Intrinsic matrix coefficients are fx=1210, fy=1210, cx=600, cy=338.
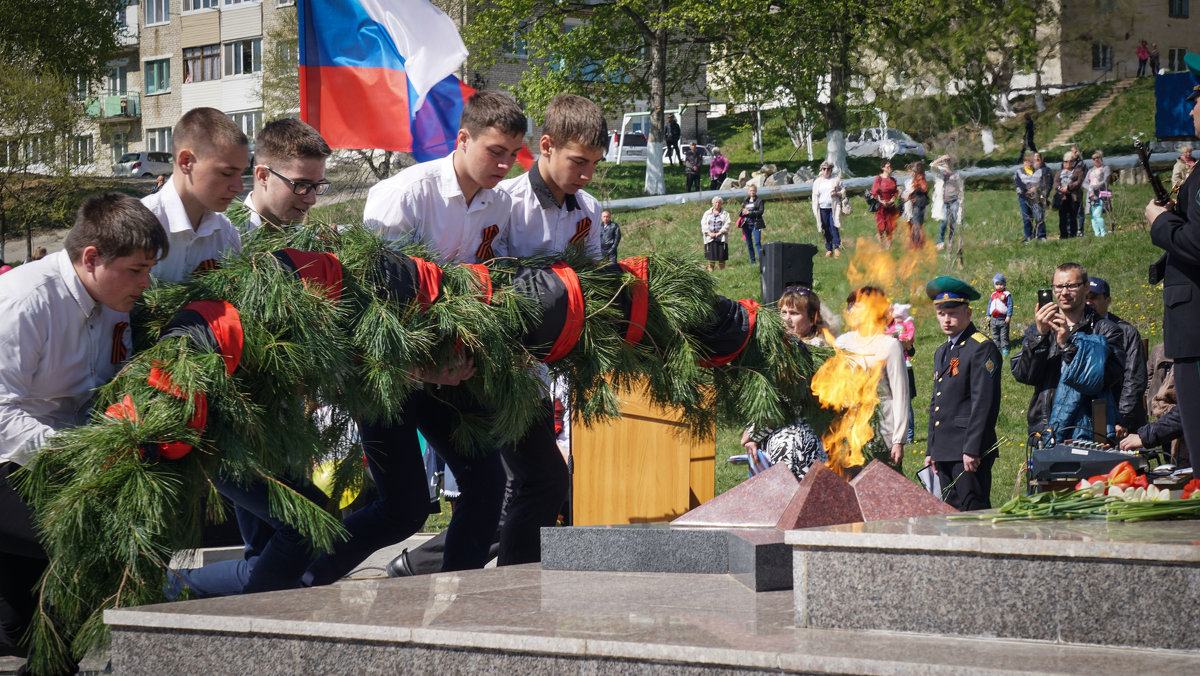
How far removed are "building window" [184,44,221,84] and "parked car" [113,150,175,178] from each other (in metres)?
4.66

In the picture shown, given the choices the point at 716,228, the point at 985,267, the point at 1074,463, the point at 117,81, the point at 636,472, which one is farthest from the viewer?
the point at 117,81

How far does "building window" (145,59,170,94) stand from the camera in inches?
2218

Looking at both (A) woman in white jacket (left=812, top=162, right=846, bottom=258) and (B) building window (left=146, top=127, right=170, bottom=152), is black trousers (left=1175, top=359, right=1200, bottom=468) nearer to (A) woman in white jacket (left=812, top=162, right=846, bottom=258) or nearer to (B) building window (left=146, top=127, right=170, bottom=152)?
(A) woman in white jacket (left=812, top=162, right=846, bottom=258)

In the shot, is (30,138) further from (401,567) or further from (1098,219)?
(401,567)

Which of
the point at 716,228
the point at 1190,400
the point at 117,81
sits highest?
the point at 117,81

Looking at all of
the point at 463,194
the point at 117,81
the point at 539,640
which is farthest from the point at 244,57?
the point at 539,640

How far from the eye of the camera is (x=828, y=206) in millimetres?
23562

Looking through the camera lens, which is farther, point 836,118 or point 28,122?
point 28,122

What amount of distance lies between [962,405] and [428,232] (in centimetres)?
453

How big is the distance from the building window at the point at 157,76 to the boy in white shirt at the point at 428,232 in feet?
183

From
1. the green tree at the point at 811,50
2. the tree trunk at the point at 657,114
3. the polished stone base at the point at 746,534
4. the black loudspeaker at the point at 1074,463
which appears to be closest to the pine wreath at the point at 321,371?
the polished stone base at the point at 746,534

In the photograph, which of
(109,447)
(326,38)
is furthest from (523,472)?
(326,38)

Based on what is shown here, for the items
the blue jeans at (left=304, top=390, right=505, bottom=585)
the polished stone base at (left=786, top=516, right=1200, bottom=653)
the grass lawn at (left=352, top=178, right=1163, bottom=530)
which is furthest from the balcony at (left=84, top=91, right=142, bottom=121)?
the polished stone base at (left=786, top=516, right=1200, bottom=653)

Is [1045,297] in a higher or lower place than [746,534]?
higher
